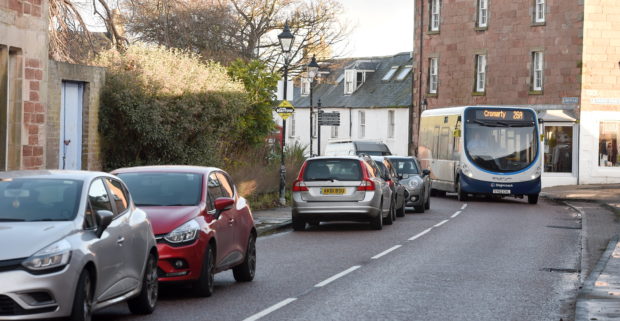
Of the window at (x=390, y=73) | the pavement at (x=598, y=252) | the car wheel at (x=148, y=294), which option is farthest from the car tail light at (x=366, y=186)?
the window at (x=390, y=73)

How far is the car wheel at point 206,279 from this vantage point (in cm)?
1249

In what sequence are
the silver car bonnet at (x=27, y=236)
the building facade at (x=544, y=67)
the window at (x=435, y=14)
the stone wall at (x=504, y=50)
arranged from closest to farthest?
1. the silver car bonnet at (x=27, y=236)
2. the building facade at (x=544, y=67)
3. the stone wall at (x=504, y=50)
4. the window at (x=435, y=14)

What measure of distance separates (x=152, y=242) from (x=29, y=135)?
35.8 feet

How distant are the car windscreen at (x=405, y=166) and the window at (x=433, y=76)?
27.1 metres

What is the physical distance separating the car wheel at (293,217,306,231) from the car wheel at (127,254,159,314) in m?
12.0

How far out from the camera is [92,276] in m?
9.73

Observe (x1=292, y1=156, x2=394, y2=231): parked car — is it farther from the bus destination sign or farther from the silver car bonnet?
the bus destination sign

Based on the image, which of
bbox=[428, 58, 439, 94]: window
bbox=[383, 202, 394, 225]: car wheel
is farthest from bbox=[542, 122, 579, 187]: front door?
bbox=[383, 202, 394, 225]: car wheel

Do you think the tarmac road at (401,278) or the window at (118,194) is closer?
the window at (118,194)

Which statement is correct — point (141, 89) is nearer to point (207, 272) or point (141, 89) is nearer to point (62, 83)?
point (62, 83)

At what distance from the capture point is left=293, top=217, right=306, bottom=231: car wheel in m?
23.6

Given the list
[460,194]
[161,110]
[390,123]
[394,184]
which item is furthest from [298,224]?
[390,123]

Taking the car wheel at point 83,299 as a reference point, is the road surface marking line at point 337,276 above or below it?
below

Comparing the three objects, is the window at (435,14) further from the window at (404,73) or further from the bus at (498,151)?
the bus at (498,151)
